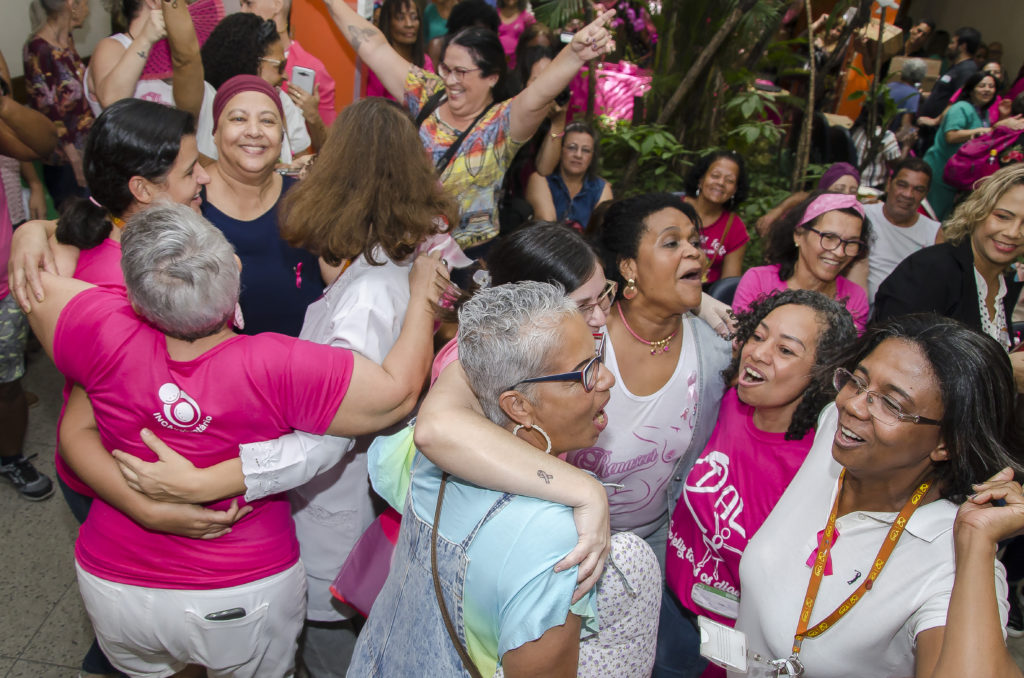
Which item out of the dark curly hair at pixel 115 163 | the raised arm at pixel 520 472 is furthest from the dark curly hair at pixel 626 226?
the dark curly hair at pixel 115 163

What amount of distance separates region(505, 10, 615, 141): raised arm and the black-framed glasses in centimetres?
132

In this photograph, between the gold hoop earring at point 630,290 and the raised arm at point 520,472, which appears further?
the gold hoop earring at point 630,290

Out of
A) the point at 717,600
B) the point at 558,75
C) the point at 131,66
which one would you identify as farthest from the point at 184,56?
the point at 717,600

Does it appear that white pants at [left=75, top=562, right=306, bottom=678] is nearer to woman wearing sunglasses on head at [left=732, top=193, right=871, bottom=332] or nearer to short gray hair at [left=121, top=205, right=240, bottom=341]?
short gray hair at [left=121, top=205, right=240, bottom=341]

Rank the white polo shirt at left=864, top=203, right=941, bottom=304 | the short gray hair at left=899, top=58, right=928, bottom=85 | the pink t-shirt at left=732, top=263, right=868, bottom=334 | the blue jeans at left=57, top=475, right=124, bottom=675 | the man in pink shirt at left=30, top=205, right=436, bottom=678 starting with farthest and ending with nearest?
the short gray hair at left=899, top=58, right=928, bottom=85
the white polo shirt at left=864, top=203, right=941, bottom=304
the pink t-shirt at left=732, top=263, right=868, bottom=334
the blue jeans at left=57, top=475, right=124, bottom=675
the man in pink shirt at left=30, top=205, right=436, bottom=678

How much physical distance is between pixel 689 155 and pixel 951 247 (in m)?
3.70

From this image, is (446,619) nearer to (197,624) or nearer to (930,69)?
(197,624)

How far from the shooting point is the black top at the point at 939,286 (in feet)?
9.97

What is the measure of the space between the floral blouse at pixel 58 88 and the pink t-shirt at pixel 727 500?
3977mm

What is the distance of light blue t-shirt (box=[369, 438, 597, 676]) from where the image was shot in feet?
4.06

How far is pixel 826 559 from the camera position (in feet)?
→ 5.78

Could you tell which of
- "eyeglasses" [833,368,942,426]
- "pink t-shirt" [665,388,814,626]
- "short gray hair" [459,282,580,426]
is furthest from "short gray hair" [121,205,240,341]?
"eyeglasses" [833,368,942,426]

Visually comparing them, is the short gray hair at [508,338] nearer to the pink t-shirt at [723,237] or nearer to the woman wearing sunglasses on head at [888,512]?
the woman wearing sunglasses on head at [888,512]

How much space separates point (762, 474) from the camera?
6.89 feet
